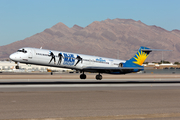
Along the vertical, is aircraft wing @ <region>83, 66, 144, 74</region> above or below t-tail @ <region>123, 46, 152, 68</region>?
below

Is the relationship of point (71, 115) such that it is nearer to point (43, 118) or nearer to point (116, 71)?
point (43, 118)

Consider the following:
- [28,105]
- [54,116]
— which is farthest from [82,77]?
[54,116]

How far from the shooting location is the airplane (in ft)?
130

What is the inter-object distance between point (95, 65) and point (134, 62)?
28.0 ft

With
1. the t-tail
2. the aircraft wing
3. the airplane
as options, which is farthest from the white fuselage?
the t-tail

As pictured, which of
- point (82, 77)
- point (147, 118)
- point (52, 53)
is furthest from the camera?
point (82, 77)

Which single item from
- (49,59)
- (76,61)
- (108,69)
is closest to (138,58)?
(108,69)

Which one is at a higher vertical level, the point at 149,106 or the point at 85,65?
the point at 85,65

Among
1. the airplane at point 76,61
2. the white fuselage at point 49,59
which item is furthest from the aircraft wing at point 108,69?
the white fuselage at point 49,59

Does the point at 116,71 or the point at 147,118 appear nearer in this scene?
the point at 147,118

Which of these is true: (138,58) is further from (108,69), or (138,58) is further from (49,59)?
(49,59)

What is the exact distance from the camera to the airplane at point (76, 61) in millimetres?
39500

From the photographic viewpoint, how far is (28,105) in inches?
623

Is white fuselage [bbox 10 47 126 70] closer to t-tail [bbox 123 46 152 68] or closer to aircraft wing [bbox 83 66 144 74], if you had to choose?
aircraft wing [bbox 83 66 144 74]
